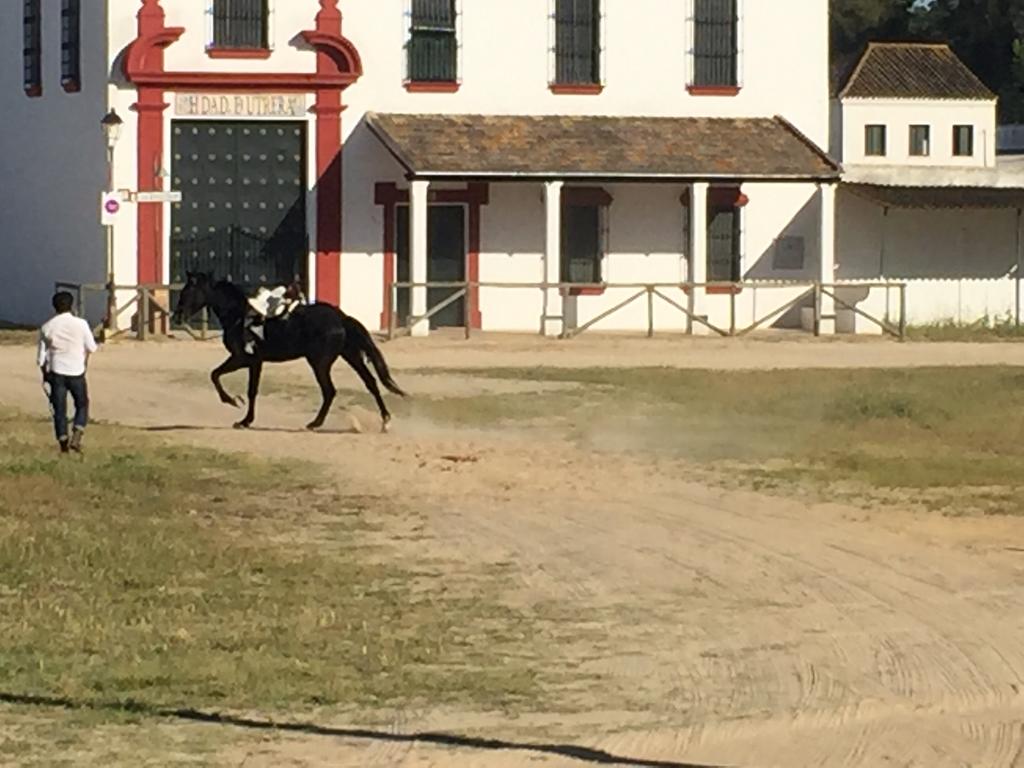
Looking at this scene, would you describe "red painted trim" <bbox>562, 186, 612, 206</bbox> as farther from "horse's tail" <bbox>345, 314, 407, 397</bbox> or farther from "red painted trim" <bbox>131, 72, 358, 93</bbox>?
"horse's tail" <bbox>345, 314, 407, 397</bbox>

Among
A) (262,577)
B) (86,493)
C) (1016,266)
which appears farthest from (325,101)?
(262,577)

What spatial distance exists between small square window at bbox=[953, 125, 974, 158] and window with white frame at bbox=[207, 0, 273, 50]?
98.4ft

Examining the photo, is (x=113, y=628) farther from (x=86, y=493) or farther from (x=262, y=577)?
(x=86, y=493)

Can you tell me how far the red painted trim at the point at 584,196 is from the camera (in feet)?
144

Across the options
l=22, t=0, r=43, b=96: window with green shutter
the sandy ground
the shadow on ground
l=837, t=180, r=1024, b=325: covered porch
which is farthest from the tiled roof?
the shadow on ground

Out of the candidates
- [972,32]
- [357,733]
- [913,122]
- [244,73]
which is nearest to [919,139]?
[913,122]

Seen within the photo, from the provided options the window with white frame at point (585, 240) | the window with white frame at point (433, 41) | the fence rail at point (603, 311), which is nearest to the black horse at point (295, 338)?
the fence rail at point (603, 311)

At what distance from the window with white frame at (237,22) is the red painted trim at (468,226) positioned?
3.27 meters

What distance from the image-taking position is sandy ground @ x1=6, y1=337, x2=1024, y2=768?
1059 cm

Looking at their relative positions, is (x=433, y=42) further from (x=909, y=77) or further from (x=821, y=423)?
(x=909, y=77)

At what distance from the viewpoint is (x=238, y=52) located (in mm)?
42688

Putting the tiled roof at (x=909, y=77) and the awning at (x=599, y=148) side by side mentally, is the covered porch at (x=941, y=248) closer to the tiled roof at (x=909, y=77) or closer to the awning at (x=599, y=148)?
the awning at (x=599, y=148)

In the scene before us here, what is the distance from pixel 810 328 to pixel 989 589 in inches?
1182

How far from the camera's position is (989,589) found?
49.8ft
